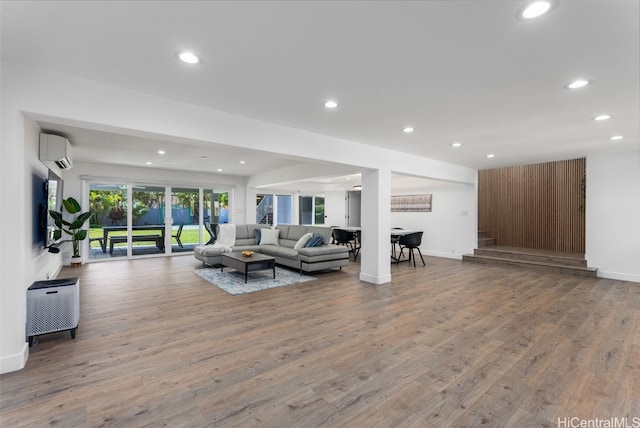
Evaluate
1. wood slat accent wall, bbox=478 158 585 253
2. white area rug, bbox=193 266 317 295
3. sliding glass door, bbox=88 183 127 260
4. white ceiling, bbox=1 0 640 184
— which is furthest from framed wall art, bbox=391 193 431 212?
sliding glass door, bbox=88 183 127 260

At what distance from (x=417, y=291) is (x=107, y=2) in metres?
4.90

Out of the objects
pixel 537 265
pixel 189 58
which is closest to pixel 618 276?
pixel 537 265

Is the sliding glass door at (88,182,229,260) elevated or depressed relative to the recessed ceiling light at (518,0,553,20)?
depressed

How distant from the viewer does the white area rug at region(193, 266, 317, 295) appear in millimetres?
5023

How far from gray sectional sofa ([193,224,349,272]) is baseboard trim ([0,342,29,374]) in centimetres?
410

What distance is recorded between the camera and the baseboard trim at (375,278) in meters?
5.32

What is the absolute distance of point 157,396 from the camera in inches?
82.7

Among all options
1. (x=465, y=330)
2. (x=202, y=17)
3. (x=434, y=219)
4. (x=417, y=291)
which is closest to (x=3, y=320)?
(x=202, y=17)

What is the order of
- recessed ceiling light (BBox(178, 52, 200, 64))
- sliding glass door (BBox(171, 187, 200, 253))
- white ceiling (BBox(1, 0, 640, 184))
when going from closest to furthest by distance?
white ceiling (BBox(1, 0, 640, 184)) < recessed ceiling light (BBox(178, 52, 200, 64)) < sliding glass door (BBox(171, 187, 200, 253))

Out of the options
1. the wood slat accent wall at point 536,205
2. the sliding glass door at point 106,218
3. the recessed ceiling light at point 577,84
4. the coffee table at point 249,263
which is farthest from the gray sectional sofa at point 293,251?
the wood slat accent wall at point 536,205

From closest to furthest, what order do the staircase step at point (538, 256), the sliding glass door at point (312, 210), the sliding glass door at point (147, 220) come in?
the staircase step at point (538, 256)
the sliding glass door at point (147, 220)
the sliding glass door at point (312, 210)

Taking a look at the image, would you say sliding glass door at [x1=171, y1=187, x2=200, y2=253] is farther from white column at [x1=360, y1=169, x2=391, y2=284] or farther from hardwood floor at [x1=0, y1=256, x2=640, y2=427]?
white column at [x1=360, y1=169, x2=391, y2=284]

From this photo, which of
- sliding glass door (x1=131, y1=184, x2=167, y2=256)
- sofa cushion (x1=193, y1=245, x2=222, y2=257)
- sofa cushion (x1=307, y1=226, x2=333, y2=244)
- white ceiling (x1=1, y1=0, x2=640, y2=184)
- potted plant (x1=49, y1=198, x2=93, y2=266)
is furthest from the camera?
sliding glass door (x1=131, y1=184, x2=167, y2=256)

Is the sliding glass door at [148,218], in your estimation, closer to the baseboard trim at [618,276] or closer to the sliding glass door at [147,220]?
the sliding glass door at [147,220]
